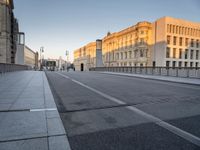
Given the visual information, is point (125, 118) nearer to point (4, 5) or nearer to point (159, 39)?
point (159, 39)

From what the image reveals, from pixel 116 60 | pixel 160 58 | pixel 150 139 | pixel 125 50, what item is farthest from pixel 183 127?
pixel 116 60

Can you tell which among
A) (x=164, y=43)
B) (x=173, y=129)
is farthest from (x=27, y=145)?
(x=164, y=43)

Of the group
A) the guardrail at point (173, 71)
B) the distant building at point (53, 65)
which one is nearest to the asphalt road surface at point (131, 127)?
the guardrail at point (173, 71)

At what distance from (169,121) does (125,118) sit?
1186mm

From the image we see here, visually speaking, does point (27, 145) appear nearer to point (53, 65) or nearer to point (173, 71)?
point (173, 71)

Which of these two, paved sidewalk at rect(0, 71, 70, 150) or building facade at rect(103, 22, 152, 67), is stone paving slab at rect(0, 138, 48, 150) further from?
building facade at rect(103, 22, 152, 67)

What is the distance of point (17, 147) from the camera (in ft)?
10.0

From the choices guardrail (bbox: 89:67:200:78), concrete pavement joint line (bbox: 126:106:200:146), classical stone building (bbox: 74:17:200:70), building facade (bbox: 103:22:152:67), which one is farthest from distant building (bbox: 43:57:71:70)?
concrete pavement joint line (bbox: 126:106:200:146)

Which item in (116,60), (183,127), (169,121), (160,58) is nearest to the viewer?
(183,127)

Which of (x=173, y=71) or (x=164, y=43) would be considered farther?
(x=164, y=43)

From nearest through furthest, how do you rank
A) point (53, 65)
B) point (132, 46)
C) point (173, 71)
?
point (173, 71) → point (132, 46) → point (53, 65)

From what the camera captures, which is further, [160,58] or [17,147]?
[160,58]

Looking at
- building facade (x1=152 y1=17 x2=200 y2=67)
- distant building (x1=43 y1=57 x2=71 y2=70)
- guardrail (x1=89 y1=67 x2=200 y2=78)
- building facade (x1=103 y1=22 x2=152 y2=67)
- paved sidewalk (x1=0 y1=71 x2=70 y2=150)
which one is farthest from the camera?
distant building (x1=43 y1=57 x2=71 y2=70)

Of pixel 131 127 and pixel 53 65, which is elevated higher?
pixel 53 65
